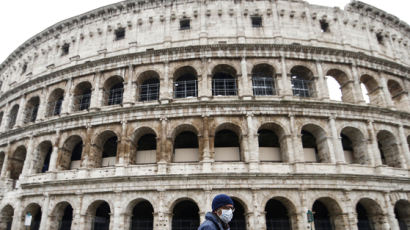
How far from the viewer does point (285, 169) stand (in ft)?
47.8

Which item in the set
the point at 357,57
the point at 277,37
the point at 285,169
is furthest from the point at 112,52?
the point at 357,57

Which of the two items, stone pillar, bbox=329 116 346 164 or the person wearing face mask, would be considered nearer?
the person wearing face mask

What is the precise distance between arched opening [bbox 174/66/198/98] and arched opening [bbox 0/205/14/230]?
1360 cm

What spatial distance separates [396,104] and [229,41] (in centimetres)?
1338

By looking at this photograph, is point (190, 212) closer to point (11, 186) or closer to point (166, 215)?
point (166, 215)

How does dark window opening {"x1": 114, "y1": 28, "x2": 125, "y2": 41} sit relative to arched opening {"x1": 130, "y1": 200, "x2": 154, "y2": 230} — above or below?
above

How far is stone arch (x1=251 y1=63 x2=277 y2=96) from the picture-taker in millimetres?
17362

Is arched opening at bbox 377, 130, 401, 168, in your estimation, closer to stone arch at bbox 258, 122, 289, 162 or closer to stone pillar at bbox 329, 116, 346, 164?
stone pillar at bbox 329, 116, 346, 164

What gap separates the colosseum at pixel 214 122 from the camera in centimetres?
1445

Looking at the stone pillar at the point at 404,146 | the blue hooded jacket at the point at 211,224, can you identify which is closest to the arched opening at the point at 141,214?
the blue hooded jacket at the point at 211,224

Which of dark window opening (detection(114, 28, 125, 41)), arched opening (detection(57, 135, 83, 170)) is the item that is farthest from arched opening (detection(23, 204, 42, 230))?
dark window opening (detection(114, 28, 125, 41))

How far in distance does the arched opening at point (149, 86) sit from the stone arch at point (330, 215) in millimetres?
11868

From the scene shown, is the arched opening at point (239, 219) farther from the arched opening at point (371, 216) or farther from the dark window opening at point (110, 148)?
the dark window opening at point (110, 148)

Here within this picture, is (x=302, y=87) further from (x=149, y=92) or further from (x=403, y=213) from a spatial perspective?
(x=149, y=92)
